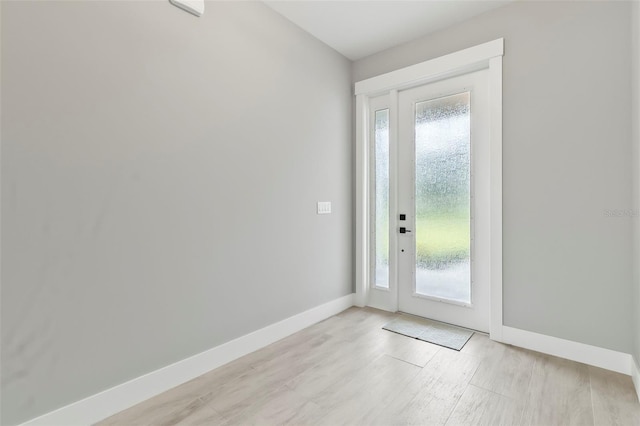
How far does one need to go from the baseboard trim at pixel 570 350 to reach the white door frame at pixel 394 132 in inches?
4.8

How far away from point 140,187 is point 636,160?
10.4 ft

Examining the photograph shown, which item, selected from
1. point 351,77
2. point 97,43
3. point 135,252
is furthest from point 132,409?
point 351,77

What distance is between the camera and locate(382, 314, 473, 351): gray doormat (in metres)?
2.57

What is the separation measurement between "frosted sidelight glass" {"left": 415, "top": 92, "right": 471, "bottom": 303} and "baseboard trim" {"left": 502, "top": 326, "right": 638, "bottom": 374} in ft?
Result: 1.58

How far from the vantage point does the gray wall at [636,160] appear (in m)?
1.85

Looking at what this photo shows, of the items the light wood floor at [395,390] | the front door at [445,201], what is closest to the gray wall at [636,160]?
Answer: the light wood floor at [395,390]

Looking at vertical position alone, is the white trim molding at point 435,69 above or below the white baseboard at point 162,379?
above

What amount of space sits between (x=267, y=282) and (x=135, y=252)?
108 cm

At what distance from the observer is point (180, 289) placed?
6.59 feet

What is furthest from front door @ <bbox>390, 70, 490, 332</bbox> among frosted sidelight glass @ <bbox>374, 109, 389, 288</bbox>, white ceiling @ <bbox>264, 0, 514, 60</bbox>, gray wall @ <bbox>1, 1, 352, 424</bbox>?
gray wall @ <bbox>1, 1, 352, 424</bbox>

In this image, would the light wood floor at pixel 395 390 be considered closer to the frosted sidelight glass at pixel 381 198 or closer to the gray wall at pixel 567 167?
the gray wall at pixel 567 167

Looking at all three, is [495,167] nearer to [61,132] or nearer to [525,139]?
[525,139]

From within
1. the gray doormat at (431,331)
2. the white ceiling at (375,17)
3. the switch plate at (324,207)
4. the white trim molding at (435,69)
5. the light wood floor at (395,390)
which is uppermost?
the white ceiling at (375,17)

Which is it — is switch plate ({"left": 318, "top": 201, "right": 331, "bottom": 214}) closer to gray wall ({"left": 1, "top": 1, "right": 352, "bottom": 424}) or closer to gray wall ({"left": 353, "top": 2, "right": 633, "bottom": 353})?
gray wall ({"left": 1, "top": 1, "right": 352, "bottom": 424})
